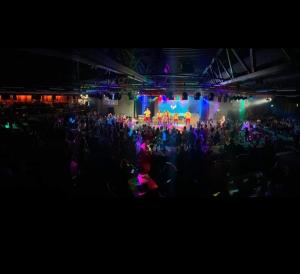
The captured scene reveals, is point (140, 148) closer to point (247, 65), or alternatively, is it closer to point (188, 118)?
point (247, 65)

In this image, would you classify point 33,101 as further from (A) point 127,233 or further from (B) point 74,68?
(A) point 127,233

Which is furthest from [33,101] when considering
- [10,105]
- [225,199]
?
[225,199]

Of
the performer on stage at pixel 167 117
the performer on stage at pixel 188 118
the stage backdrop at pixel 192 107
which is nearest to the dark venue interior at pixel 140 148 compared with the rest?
the performer on stage at pixel 167 117

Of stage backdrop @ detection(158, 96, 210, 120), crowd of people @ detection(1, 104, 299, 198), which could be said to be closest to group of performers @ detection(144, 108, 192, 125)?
stage backdrop @ detection(158, 96, 210, 120)

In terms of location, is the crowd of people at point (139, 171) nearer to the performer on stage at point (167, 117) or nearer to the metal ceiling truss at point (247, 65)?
the metal ceiling truss at point (247, 65)

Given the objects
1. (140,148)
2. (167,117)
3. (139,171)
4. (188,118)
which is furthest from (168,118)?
(139,171)

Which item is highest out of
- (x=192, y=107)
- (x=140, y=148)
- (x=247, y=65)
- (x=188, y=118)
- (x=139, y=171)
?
(x=247, y=65)

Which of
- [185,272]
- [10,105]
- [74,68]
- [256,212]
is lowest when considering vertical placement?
[185,272]

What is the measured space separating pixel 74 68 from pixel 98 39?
5.90 metres

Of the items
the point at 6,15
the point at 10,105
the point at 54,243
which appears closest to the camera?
the point at 6,15

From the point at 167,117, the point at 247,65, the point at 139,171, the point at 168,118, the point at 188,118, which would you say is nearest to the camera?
the point at 247,65

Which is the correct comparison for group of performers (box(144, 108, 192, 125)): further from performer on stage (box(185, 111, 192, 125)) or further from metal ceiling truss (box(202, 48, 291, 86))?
metal ceiling truss (box(202, 48, 291, 86))

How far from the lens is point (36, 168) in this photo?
18.5ft

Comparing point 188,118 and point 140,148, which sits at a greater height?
point 188,118
